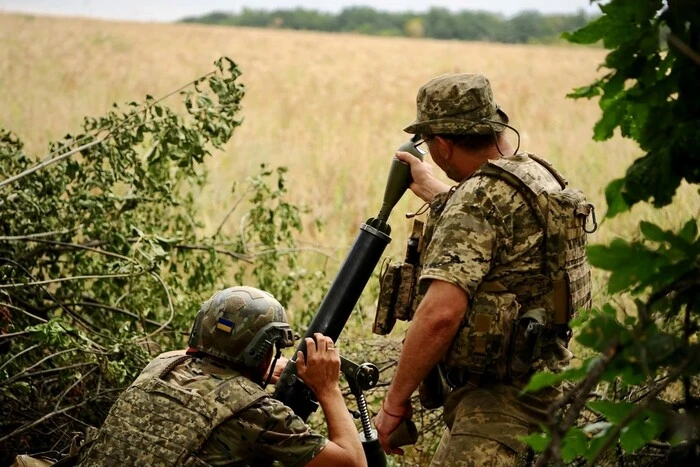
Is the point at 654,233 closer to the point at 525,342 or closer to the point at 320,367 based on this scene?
the point at 525,342

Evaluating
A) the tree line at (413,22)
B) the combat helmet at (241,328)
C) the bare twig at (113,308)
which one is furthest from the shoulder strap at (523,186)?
the tree line at (413,22)

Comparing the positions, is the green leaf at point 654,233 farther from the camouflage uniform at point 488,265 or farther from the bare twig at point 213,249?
the bare twig at point 213,249

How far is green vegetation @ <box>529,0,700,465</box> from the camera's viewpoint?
1.91 m

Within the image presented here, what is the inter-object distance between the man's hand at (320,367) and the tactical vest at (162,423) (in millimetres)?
291

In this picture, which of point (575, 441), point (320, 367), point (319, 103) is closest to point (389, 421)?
point (320, 367)

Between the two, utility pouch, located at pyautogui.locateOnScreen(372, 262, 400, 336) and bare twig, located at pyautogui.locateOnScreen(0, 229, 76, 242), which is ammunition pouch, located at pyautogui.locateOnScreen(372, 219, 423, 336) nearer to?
utility pouch, located at pyautogui.locateOnScreen(372, 262, 400, 336)

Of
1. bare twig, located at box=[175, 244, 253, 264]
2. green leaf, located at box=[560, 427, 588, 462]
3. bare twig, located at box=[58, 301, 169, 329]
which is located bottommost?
bare twig, located at box=[58, 301, 169, 329]

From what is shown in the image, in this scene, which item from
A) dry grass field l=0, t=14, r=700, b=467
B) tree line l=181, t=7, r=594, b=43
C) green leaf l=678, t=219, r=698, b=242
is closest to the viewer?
green leaf l=678, t=219, r=698, b=242

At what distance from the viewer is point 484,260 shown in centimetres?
346

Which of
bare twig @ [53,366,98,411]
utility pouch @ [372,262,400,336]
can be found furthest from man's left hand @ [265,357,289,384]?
bare twig @ [53,366,98,411]

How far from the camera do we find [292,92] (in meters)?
18.3

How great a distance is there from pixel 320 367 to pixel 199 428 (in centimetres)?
59

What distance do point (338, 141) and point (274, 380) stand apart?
32.0 feet

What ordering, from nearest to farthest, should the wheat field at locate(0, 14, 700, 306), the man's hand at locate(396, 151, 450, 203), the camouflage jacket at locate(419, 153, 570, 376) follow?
the camouflage jacket at locate(419, 153, 570, 376) → the man's hand at locate(396, 151, 450, 203) → the wheat field at locate(0, 14, 700, 306)
